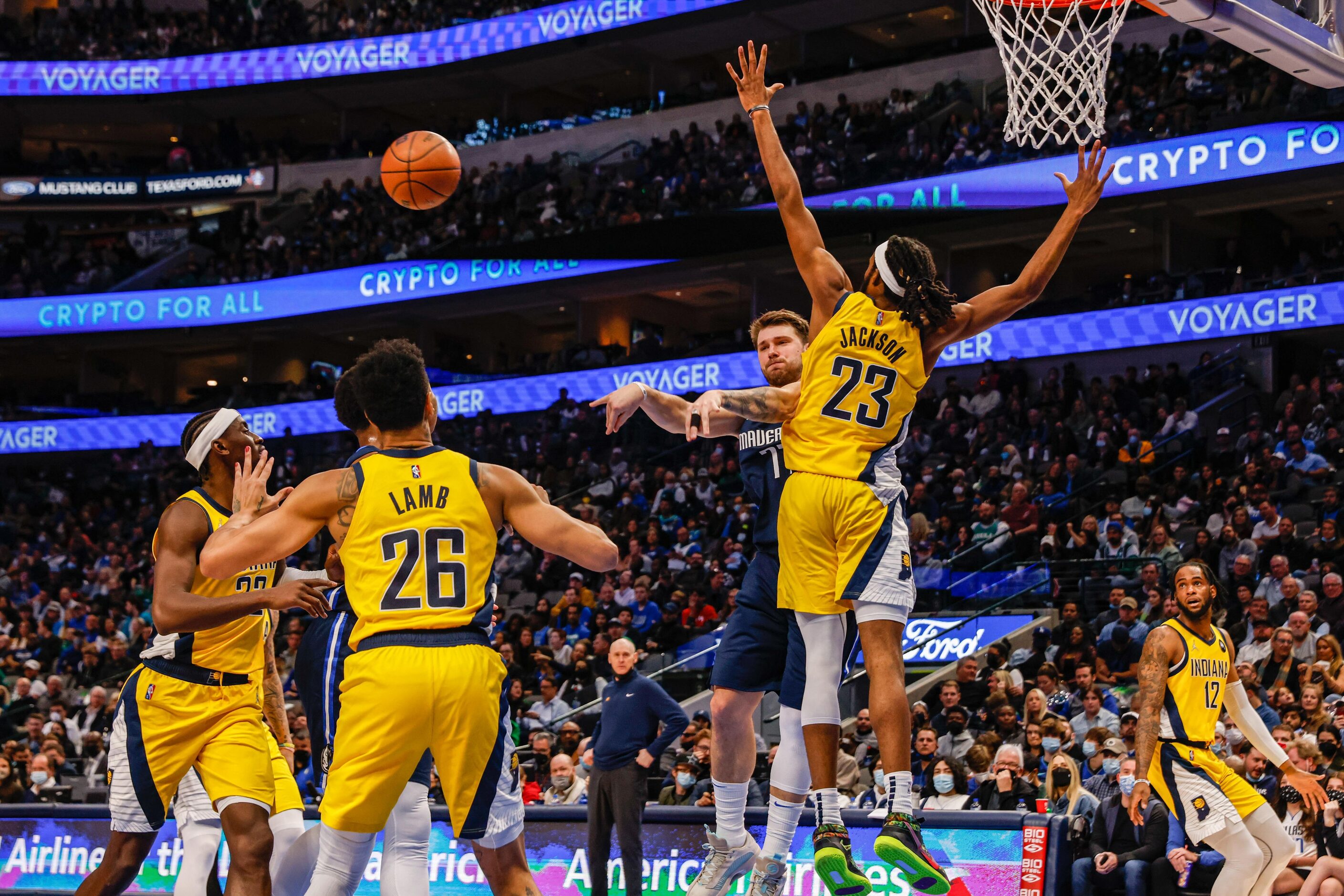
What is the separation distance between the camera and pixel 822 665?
5762 mm

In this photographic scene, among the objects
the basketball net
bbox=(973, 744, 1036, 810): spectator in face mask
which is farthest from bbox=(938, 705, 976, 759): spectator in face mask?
the basketball net

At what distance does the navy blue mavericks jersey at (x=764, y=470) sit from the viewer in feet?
21.7

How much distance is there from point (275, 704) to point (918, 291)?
386 cm

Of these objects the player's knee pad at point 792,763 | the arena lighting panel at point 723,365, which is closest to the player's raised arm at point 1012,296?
the player's knee pad at point 792,763

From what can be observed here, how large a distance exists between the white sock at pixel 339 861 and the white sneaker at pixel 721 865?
214cm

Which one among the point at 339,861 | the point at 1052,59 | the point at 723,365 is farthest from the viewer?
the point at 723,365

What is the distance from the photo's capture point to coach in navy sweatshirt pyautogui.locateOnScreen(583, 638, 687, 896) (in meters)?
9.98

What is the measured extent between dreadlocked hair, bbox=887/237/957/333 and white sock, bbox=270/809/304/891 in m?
3.57

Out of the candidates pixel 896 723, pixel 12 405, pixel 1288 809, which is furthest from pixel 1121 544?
pixel 12 405

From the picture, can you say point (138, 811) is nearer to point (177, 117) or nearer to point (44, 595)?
point (44, 595)

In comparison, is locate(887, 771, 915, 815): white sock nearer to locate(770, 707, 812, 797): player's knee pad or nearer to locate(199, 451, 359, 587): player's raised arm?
locate(770, 707, 812, 797): player's knee pad

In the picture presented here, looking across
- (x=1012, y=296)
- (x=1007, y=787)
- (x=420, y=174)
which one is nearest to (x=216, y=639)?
(x=1012, y=296)

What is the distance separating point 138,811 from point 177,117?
35.5 m

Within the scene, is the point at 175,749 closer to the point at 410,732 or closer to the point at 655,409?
the point at 410,732
